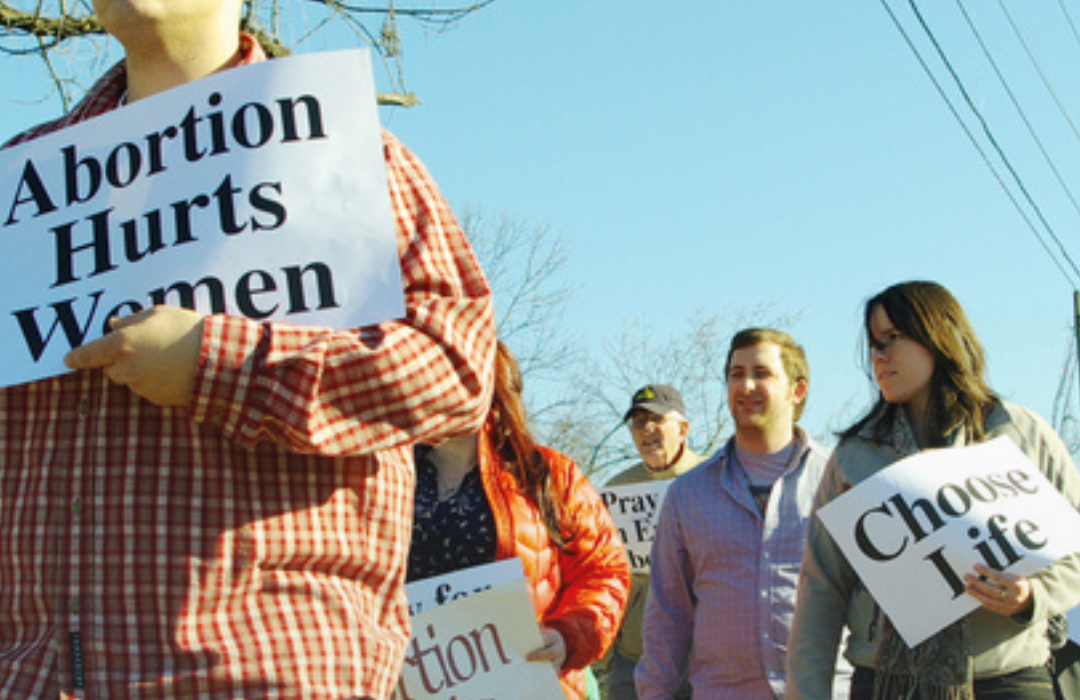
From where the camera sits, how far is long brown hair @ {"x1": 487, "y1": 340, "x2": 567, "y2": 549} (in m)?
5.45

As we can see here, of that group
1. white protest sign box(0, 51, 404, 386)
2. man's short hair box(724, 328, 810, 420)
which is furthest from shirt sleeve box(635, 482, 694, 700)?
white protest sign box(0, 51, 404, 386)

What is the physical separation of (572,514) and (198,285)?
309 centimetres

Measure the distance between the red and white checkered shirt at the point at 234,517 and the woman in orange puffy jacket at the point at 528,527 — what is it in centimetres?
261

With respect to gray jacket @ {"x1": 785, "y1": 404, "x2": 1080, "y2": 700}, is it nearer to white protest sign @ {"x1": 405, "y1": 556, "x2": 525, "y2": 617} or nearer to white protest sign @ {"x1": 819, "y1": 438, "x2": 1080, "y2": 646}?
white protest sign @ {"x1": 819, "y1": 438, "x2": 1080, "y2": 646}

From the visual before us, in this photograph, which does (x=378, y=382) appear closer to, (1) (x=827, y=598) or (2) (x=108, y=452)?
(2) (x=108, y=452)

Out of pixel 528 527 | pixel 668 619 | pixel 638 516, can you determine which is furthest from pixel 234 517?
pixel 638 516

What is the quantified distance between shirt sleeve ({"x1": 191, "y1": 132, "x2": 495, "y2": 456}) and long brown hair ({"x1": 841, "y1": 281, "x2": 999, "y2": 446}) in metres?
2.70

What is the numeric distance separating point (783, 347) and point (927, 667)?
2.35 meters

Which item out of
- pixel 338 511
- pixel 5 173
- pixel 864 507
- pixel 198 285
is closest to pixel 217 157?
pixel 198 285

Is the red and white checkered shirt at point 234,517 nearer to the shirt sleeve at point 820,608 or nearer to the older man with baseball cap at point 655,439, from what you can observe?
the shirt sleeve at point 820,608

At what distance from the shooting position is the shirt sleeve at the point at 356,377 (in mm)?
2426

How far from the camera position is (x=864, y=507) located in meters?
4.91

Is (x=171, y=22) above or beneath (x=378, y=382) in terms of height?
above

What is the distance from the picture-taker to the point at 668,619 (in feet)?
21.5
